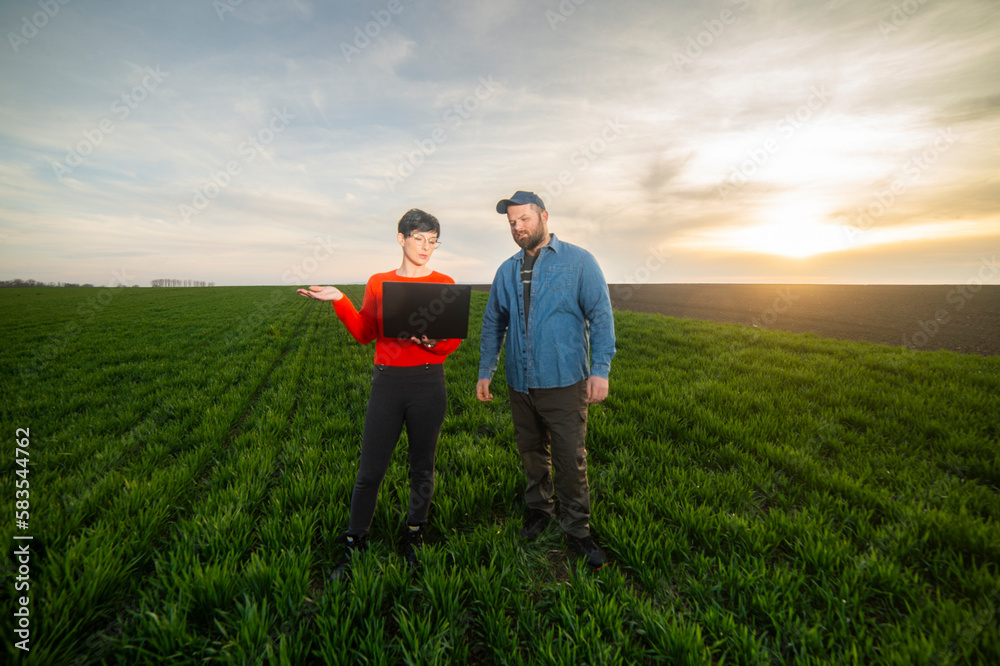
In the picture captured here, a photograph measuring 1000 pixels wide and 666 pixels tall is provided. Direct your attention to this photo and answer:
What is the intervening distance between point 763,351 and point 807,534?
291 inches

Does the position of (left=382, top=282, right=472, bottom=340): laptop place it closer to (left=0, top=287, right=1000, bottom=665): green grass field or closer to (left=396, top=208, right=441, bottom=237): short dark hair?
(left=396, top=208, right=441, bottom=237): short dark hair

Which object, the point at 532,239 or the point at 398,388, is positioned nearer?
the point at 398,388

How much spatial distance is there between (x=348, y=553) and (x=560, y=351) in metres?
2.09

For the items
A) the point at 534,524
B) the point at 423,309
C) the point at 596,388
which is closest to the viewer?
the point at 423,309

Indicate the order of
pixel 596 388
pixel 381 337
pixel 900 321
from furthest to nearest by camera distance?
pixel 900 321 → pixel 596 388 → pixel 381 337

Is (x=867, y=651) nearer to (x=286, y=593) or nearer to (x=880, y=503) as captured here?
(x=880, y=503)

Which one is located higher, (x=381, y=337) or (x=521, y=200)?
(x=521, y=200)

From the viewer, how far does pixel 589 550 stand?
8.73 ft

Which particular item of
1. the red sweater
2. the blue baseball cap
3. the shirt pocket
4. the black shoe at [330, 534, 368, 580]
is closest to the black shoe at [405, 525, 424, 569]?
the black shoe at [330, 534, 368, 580]

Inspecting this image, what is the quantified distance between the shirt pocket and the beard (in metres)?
0.23

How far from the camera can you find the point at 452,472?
3.70 m

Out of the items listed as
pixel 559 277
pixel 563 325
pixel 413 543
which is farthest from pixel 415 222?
pixel 413 543

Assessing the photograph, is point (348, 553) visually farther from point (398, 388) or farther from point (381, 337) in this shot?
point (381, 337)

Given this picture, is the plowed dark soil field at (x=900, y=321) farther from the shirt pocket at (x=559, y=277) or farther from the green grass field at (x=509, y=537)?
the shirt pocket at (x=559, y=277)
